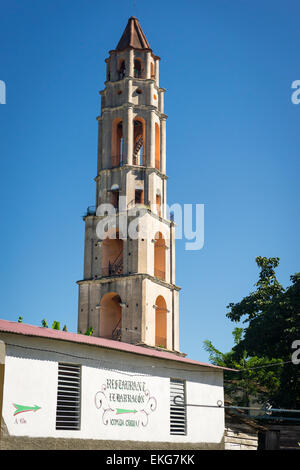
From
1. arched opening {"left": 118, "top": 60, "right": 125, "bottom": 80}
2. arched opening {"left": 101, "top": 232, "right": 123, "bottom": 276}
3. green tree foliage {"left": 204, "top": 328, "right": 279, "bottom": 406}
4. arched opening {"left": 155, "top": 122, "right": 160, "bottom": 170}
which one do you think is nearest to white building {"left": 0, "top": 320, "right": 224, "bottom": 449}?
green tree foliage {"left": 204, "top": 328, "right": 279, "bottom": 406}

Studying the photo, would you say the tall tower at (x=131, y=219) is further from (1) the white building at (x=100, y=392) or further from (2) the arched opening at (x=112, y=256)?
(1) the white building at (x=100, y=392)

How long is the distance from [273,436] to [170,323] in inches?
1246

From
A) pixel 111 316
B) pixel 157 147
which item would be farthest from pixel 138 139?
pixel 111 316

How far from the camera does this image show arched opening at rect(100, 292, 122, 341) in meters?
48.4

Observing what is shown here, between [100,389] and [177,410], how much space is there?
4486 millimetres

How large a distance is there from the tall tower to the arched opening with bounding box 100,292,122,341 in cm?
8

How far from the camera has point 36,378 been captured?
Answer: 20.3 metres

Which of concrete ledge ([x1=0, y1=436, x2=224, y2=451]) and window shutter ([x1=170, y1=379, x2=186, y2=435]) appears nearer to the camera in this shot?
concrete ledge ([x1=0, y1=436, x2=224, y2=451])

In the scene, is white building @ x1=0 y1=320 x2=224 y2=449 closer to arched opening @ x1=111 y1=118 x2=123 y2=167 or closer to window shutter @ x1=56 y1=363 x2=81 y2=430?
window shutter @ x1=56 y1=363 x2=81 y2=430

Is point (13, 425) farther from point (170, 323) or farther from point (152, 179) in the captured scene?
point (152, 179)

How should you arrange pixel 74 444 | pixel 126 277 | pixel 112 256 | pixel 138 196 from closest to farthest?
pixel 74 444 → pixel 126 277 → pixel 112 256 → pixel 138 196

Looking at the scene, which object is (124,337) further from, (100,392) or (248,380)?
(100,392)

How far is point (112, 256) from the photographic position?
51188 millimetres
